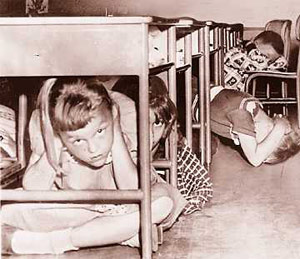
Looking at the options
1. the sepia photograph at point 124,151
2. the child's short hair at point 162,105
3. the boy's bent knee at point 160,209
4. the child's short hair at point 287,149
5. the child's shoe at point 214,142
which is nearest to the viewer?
the sepia photograph at point 124,151

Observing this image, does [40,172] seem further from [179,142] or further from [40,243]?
[179,142]

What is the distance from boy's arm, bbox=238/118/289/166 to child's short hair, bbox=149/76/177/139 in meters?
0.28

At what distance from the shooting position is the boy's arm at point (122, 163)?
0.87 m

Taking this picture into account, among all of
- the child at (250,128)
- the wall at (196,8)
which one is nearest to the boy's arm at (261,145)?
the child at (250,128)

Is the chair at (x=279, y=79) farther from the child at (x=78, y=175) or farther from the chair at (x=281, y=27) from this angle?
the child at (x=78, y=175)

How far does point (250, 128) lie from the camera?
4.18 feet

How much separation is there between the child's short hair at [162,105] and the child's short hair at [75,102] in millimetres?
124

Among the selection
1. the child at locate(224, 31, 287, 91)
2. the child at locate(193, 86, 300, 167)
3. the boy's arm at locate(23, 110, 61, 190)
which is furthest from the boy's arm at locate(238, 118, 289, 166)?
the boy's arm at locate(23, 110, 61, 190)

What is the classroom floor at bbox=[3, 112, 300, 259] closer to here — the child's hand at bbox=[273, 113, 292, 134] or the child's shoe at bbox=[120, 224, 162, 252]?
the child's shoe at bbox=[120, 224, 162, 252]

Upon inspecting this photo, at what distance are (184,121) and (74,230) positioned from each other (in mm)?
457

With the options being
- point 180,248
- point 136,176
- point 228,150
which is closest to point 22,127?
point 136,176

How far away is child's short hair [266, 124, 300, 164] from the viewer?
4.01 ft

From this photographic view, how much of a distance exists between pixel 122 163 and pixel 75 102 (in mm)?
117

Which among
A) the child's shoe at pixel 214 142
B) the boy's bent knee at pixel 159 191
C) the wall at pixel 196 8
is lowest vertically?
the child's shoe at pixel 214 142
